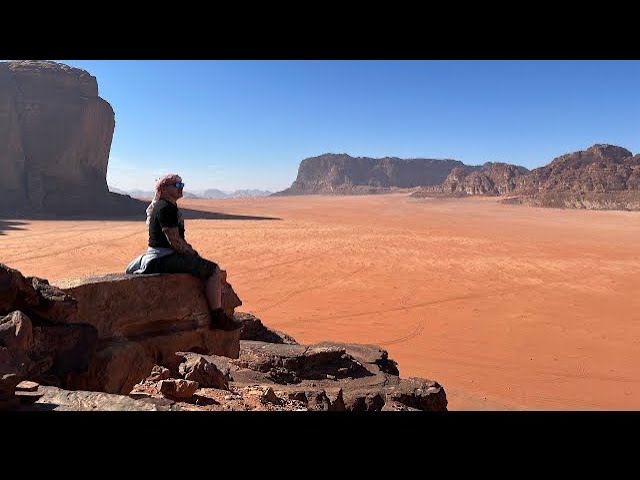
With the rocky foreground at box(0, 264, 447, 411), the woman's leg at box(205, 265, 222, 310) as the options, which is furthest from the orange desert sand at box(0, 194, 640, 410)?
the woman's leg at box(205, 265, 222, 310)

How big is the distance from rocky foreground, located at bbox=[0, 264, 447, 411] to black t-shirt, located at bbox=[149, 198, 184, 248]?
39cm

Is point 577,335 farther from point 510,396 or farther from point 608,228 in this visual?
point 608,228

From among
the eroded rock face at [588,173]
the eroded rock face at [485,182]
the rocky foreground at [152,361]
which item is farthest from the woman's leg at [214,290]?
the eroded rock face at [485,182]

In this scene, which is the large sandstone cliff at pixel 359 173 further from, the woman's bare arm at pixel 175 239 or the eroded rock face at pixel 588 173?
the woman's bare arm at pixel 175 239

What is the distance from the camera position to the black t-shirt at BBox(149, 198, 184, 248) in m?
4.40

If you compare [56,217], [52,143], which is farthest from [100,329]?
[52,143]

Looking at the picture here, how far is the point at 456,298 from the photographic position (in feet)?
43.3

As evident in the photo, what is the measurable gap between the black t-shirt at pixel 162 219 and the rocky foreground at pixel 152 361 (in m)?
0.39

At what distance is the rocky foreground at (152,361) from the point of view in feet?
9.89

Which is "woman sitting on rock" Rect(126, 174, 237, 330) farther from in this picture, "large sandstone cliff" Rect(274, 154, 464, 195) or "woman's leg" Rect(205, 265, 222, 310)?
"large sandstone cliff" Rect(274, 154, 464, 195)

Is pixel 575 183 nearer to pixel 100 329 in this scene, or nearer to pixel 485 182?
pixel 485 182
